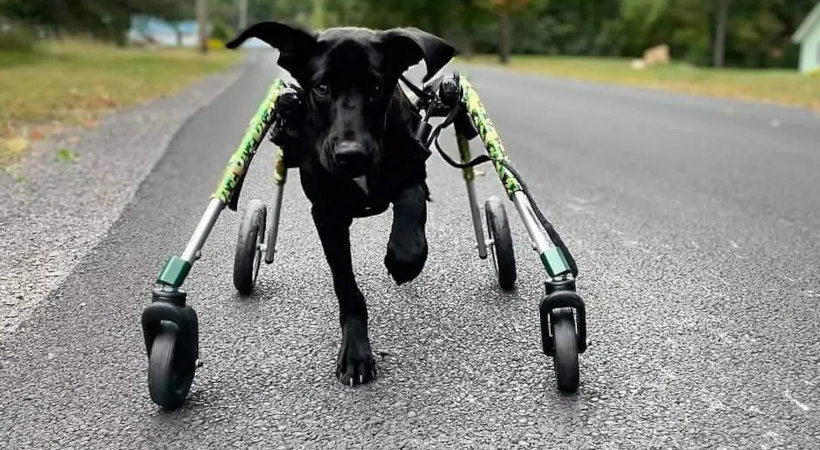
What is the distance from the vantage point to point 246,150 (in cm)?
323

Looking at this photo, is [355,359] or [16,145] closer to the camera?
[355,359]

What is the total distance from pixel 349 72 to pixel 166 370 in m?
1.06

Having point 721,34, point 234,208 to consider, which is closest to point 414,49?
point 234,208

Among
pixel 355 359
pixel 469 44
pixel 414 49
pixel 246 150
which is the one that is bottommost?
pixel 469 44

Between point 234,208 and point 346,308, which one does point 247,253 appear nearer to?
point 234,208

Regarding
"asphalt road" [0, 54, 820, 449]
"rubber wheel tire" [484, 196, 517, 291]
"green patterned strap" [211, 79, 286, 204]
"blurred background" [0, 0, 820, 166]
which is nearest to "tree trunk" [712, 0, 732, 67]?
"blurred background" [0, 0, 820, 166]

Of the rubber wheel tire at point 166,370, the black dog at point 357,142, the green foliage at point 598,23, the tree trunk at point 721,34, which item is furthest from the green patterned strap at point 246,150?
the tree trunk at point 721,34

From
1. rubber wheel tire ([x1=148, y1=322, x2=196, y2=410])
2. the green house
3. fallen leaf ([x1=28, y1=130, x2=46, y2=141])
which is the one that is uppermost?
rubber wheel tire ([x1=148, y1=322, x2=196, y2=410])

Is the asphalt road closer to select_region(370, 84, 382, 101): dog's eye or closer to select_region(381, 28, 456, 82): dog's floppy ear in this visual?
select_region(370, 84, 382, 101): dog's eye

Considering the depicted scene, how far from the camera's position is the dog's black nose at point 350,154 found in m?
2.62

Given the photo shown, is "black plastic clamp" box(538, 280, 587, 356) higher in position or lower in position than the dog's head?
lower

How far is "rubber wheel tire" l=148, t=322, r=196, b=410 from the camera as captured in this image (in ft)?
8.86

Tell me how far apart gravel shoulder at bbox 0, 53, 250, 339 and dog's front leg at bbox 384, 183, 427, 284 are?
66.1 inches

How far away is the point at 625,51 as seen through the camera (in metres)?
76.9
